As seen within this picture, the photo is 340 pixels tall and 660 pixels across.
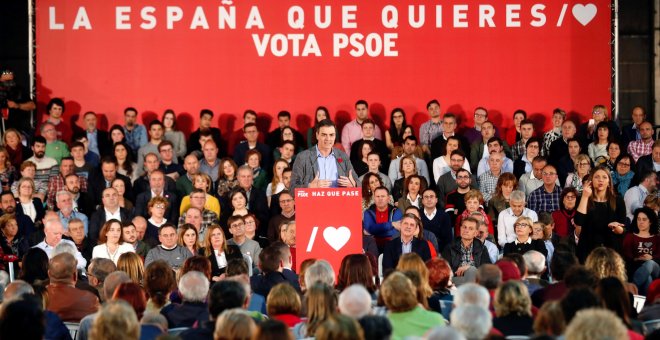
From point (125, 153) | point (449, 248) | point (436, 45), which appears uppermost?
point (436, 45)

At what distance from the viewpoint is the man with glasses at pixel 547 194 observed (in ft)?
38.0

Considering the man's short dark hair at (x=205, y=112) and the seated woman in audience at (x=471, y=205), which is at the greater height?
the man's short dark hair at (x=205, y=112)

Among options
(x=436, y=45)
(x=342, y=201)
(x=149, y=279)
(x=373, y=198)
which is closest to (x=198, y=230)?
(x=373, y=198)

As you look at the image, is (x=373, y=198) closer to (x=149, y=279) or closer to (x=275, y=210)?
(x=275, y=210)

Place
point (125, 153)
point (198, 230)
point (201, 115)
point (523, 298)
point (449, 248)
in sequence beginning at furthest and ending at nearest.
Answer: point (201, 115) → point (125, 153) → point (198, 230) → point (449, 248) → point (523, 298)

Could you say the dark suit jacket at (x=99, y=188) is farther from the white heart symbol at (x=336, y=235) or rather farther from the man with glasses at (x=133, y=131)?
the white heart symbol at (x=336, y=235)

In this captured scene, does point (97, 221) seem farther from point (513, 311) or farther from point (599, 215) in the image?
point (513, 311)

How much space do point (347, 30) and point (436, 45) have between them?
1114mm

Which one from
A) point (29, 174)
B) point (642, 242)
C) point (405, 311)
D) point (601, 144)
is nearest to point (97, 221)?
point (29, 174)

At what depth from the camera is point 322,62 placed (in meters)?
14.3

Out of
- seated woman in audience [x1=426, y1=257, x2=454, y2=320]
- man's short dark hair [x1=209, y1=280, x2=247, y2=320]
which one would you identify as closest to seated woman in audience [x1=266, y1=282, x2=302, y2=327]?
man's short dark hair [x1=209, y1=280, x2=247, y2=320]

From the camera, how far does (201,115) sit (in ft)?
45.6

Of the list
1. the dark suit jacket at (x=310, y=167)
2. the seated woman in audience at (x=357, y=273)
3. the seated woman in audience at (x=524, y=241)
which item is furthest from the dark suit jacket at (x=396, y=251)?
the seated woman in audience at (x=357, y=273)

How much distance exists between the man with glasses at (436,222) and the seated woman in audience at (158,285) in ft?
13.3
